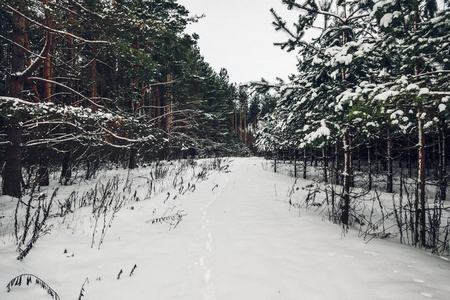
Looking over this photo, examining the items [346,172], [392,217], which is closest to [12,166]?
[346,172]

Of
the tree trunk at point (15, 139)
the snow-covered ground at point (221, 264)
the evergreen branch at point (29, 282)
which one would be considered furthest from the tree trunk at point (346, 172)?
the tree trunk at point (15, 139)

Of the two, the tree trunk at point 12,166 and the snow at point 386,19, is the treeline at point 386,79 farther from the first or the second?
the tree trunk at point 12,166

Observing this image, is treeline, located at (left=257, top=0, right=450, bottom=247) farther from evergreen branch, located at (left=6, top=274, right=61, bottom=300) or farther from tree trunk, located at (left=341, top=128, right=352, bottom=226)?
evergreen branch, located at (left=6, top=274, right=61, bottom=300)

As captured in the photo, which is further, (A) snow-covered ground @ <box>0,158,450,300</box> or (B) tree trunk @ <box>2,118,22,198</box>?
(B) tree trunk @ <box>2,118,22,198</box>

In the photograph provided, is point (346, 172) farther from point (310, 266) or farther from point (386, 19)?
point (386, 19)

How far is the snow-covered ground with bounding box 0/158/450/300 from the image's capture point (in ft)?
6.74

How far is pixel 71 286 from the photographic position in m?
2.08

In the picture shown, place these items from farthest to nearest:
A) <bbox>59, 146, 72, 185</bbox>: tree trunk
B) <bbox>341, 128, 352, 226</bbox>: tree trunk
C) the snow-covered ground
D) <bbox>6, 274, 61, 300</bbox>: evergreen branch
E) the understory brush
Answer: <bbox>59, 146, 72, 185</bbox>: tree trunk, <bbox>341, 128, 352, 226</bbox>: tree trunk, the understory brush, the snow-covered ground, <bbox>6, 274, 61, 300</bbox>: evergreen branch

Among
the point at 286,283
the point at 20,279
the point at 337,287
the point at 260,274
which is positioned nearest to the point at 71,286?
the point at 20,279

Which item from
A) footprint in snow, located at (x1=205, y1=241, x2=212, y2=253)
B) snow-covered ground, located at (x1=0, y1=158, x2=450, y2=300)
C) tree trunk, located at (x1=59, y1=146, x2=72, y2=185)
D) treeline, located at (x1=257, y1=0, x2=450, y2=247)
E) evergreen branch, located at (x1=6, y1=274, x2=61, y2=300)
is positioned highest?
treeline, located at (x1=257, y1=0, x2=450, y2=247)

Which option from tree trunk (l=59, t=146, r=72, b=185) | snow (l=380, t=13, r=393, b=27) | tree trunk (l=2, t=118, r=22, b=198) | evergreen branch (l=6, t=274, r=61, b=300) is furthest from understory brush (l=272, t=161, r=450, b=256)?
tree trunk (l=59, t=146, r=72, b=185)

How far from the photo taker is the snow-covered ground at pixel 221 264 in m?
2.05

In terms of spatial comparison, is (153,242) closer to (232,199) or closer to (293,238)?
(293,238)

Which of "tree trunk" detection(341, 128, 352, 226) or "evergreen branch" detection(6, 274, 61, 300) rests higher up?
"tree trunk" detection(341, 128, 352, 226)
